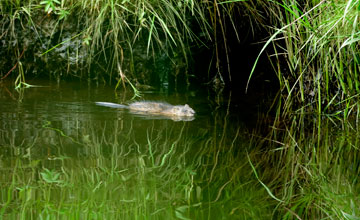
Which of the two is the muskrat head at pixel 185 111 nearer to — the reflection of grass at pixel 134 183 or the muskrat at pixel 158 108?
the muskrat at pixel 158 108

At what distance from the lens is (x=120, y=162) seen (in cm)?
394

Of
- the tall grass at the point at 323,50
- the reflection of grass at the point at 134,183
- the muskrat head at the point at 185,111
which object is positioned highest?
the tall grass at the point at 323,50

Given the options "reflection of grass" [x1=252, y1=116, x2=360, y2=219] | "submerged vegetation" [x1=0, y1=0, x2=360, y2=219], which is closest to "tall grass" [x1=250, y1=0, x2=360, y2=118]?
"submerged vegetation" [x1=0, y1=0, x2=360, y2=219]

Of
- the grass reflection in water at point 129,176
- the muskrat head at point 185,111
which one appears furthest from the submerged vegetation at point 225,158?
the muskrat head at point 185,111

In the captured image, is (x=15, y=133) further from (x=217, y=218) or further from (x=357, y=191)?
(x=357, y=191)

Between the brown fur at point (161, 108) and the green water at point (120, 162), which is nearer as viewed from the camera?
the green water at point (120, 162)

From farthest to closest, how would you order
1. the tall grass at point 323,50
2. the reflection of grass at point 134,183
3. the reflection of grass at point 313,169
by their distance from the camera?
the tall grass at point 323,50 → the reflection of grass at point 313,169 → the reflection of grass at point 134,183

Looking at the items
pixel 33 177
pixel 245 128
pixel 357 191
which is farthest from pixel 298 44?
pixel 33 177

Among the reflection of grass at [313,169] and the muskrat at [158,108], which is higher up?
the muskrat at [158,108]

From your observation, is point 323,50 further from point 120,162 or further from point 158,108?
point 120,162

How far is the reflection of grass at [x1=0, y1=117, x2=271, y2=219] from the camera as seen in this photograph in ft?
10.3

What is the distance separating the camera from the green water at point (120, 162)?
3.20 metres

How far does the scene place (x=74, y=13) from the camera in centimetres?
651

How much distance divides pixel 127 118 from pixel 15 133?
113 cm
